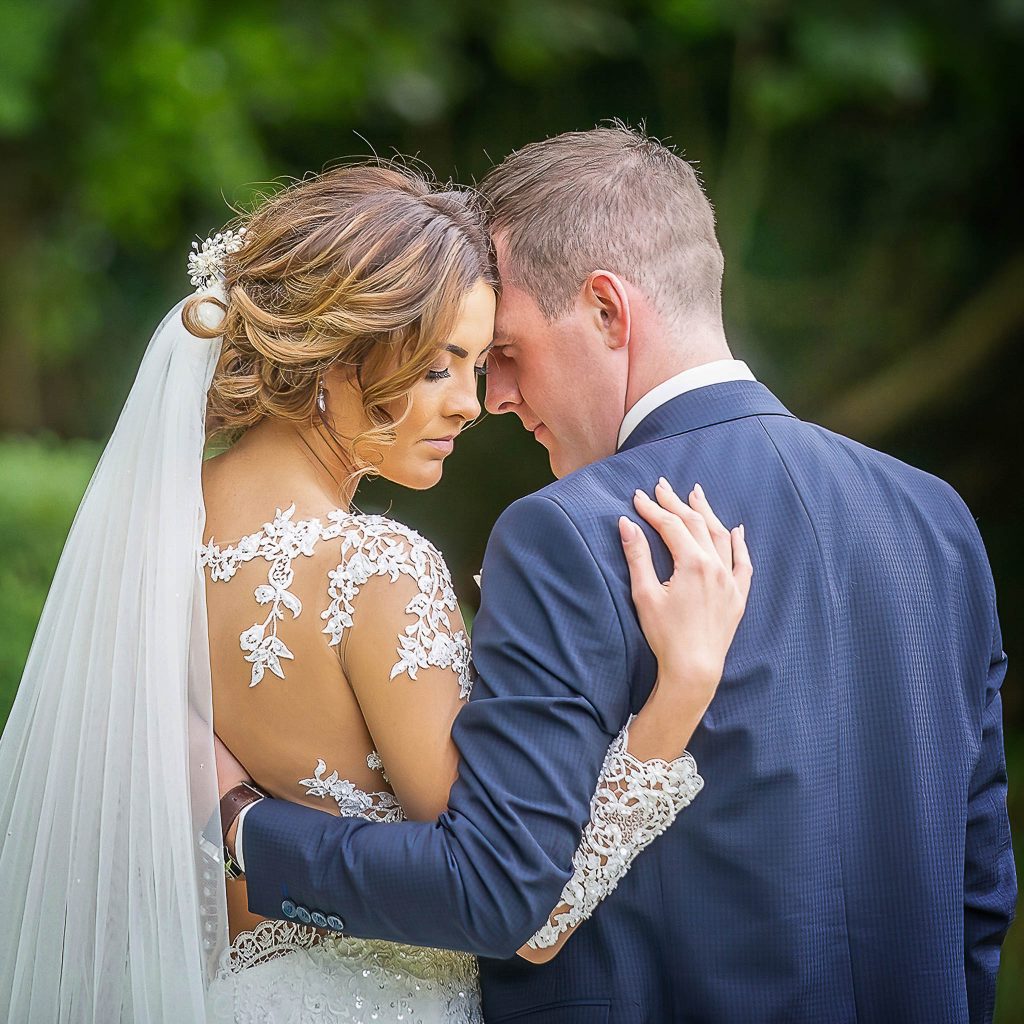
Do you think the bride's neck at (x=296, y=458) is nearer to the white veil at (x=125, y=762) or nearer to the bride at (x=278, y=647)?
the bride at (x=278, y=647)

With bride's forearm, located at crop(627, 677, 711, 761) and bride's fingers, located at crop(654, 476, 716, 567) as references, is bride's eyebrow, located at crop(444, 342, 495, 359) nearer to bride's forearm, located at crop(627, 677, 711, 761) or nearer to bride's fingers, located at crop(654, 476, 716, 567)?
bride's fingers, located at crop(654, 476, 716, 567)

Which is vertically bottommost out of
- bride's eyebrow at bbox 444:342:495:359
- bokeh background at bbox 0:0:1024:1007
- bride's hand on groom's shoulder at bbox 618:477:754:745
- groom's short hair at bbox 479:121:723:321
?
bride's hand on groom's shoulder at bbox 618:477:754:745

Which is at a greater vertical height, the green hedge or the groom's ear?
the groom's ear

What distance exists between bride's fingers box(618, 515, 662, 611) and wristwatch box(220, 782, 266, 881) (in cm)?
76

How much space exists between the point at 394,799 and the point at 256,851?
0.83ft

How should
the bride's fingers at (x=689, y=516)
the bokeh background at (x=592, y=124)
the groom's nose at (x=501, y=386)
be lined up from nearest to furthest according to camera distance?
the bride's fingers at (x=689, y=516) → the groom's nose at (x=501, y=386) → the bokeh background at (x=592, y=124)

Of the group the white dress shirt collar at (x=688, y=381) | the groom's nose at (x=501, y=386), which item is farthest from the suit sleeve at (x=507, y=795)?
the groom's nose at (x=501, y=386)

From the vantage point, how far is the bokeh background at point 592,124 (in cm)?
675

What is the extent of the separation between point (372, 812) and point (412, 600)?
398mm

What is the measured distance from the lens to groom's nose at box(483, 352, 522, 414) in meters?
2.58

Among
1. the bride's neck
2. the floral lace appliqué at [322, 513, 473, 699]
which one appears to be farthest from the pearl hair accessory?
the floral lace appliqué at [322, 513, 473, 699]

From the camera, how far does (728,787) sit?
2100 millimetres

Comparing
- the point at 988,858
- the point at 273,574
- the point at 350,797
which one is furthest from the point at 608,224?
the point at 988,858

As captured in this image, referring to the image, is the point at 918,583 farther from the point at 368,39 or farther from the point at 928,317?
the point at 928,317
